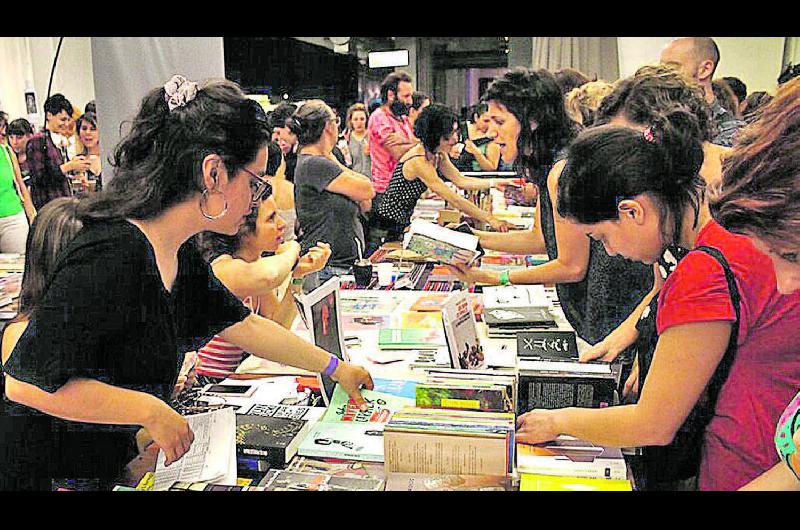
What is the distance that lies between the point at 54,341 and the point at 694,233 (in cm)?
129

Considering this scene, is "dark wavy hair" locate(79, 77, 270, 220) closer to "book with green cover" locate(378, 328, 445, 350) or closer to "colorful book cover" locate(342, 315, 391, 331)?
"book with green cover" locate(378, 328, 445, 350)

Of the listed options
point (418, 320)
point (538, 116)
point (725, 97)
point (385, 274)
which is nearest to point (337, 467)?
point (418, 320)

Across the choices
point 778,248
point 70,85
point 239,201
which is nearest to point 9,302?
point 239,201

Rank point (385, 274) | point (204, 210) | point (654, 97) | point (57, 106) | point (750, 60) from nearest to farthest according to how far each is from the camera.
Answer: point (204, 210), point (654, 97), point (385, 274), point (750, 60), point (57, 106)

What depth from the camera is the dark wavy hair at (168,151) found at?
157 cm

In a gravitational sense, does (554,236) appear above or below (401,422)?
above

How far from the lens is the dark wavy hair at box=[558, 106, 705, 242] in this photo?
1.54 metres

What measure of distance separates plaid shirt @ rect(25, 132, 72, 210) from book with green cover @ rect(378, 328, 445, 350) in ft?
13.4

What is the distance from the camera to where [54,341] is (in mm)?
1387

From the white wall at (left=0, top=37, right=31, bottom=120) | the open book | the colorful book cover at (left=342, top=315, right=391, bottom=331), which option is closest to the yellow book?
the colorful book cover at (left=342, top=315, right=391, bottom=331)

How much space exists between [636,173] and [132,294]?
106 centimetres

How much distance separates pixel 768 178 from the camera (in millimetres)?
1055

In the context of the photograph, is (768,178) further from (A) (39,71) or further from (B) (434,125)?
(A) (39,71)

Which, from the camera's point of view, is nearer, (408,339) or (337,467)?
(337,467)
